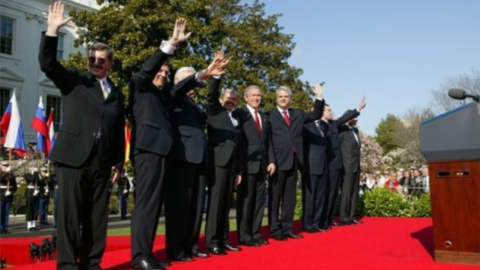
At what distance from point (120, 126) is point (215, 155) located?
1482 millimetres

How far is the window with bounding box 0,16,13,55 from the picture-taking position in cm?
2758

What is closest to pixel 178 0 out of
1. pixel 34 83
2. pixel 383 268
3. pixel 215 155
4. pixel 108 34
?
pixel 108 34

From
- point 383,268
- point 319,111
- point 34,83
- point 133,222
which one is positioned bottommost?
point 383,268

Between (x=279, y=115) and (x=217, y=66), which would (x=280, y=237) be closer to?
(x=279, y=115)

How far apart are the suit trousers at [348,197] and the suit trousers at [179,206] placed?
4.49 metres

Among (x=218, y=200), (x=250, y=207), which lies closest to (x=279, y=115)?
(x=250, y=207)

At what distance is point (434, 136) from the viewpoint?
4902mm

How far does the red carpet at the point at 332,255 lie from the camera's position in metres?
4.59

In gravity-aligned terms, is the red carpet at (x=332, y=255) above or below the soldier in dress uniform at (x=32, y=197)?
below

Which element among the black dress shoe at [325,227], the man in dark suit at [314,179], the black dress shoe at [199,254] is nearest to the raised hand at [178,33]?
the black dress shoe at [199,254]

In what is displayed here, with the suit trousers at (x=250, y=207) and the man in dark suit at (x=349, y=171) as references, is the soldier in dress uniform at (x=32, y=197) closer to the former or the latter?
the man in dark suit at (x=349, y=171)

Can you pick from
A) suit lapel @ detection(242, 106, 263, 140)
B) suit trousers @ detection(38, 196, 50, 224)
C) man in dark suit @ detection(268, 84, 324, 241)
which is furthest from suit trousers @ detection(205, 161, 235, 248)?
suit trousers @ detection(38, 196, 50, 224)

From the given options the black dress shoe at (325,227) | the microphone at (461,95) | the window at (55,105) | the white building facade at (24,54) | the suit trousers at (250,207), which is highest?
the white building facade at (24,54)

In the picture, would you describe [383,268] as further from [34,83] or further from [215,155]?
[34,83]
